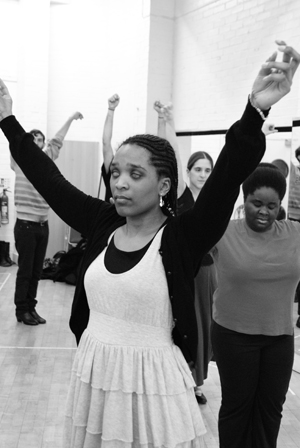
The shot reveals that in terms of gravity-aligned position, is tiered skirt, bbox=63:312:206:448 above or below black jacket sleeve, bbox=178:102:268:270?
below

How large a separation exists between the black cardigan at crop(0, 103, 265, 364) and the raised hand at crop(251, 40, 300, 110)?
0.03 metres

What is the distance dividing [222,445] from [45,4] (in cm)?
752

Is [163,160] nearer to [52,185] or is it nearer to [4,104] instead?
[52,185]

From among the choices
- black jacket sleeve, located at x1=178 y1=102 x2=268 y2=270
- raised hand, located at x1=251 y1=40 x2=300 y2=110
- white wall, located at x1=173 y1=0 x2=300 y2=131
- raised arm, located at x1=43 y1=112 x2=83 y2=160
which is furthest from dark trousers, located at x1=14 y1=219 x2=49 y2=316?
raised hand, located at x1=251 y1=40 x2=300 y2=110

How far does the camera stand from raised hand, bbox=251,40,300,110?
1.28 meters

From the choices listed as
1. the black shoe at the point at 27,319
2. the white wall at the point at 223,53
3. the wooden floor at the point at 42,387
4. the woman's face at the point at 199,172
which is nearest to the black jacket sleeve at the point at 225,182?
the wooden floor at the point at 42,387

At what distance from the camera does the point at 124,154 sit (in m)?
1.60

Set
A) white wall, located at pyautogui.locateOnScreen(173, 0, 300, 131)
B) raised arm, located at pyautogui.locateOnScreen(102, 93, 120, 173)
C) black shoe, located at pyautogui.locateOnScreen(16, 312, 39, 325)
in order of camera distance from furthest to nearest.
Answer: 1. white wall, located at pyautogui.locateOnScreen(173, 0, 300, 131)
2. black shoe, located at pyautogui.locateOnScreen(16, 312, 39, 325)
3. raised arm, located at pyautogui.locateOnScreen(102, 93, 120, 173)

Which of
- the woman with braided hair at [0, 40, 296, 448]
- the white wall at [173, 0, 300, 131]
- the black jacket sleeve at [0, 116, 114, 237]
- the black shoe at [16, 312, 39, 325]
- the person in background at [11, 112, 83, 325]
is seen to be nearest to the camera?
the woman with braided hair at [0, 40, 296, 448]

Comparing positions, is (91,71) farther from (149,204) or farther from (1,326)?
(149,204)

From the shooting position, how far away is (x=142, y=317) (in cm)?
154

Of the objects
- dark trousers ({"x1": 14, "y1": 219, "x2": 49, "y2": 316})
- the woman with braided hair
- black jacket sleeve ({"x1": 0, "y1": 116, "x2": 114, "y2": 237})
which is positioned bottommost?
dark trousers ({"x1": 14, "y1": 219, "x2": 49, "y2": 316})

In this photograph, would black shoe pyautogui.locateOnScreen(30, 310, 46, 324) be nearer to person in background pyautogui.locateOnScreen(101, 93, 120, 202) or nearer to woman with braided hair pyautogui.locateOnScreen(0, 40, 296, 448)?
person in background pyautogui.locateOnScreen(101, 93, 120, 202)

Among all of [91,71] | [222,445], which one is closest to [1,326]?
[222,445]
